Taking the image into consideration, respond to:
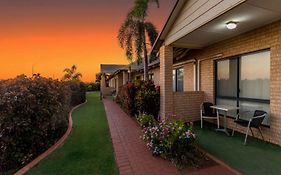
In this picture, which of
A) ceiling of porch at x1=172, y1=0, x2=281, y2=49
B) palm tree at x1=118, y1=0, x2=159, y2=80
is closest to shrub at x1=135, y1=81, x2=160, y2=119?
ceiling of porch at x1=172, y1=0, x2=281, y2=49

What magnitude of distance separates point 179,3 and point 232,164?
4.86 m

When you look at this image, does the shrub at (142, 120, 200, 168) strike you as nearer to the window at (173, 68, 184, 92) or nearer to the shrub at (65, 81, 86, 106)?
the window at (173, 68, 184, 92)

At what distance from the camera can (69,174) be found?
3.41 meters

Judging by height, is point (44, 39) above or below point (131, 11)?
below

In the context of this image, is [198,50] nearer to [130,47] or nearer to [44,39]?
[130,47]

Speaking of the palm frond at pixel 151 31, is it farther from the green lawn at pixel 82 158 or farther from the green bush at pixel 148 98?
the green lawn at pixel 82 158

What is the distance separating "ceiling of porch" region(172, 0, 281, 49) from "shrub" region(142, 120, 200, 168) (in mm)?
2954

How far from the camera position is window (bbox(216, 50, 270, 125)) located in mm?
5348

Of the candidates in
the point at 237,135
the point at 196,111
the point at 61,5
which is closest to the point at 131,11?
the point at 61,5

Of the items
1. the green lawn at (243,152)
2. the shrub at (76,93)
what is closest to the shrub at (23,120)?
the green lawn at (243,152)

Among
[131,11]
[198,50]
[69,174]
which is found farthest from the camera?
[131,11]

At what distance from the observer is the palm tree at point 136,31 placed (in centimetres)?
1268

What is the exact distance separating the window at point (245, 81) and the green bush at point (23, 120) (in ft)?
20.6

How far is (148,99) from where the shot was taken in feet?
25.4
